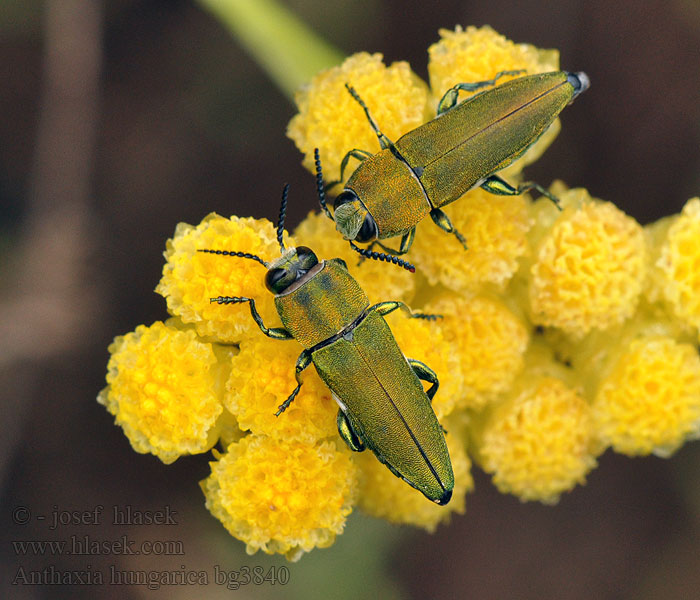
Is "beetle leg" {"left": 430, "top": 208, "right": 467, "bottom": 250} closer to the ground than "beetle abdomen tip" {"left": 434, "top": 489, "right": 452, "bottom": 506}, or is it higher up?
higher up

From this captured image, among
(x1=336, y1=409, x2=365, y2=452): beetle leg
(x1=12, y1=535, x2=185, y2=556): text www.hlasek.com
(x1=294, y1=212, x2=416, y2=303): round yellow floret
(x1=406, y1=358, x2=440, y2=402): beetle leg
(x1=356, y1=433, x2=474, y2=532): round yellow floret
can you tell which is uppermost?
(x1=294, y1=212, x2=416, y2=303): round yellow floret

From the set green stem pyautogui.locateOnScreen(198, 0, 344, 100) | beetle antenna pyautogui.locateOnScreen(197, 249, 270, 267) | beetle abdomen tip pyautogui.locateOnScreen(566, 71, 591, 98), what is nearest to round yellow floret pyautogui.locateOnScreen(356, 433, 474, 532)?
beetle antenna pyautogui.locateOnScreen(197, 249, 270, 267)

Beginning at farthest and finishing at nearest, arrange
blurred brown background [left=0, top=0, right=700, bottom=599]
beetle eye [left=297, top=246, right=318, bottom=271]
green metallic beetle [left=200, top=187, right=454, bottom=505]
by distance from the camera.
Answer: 1. blurred brown background [left=0, top=0, right=700, bottom=599]
2. beetle eye [left=297, top=246, right=318, bottom=271]
3. green metallic beetle [left=200, top=187, right=454, bottom=505]

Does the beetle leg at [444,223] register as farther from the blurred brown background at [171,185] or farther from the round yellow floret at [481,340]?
the blurred brown background at [171,185]

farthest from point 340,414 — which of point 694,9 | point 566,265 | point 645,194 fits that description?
point 694,9

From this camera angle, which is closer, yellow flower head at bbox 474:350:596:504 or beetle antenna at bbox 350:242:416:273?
beetle antenna at bbox 350:242:416:273

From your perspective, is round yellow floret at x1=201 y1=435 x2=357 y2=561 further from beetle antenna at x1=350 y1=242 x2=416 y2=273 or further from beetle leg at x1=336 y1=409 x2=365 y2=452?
beetle antenna at x1=350 y1=242 x2=416 y2=273

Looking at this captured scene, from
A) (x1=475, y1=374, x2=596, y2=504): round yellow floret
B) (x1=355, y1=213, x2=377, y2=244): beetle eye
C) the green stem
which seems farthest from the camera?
the green stem
